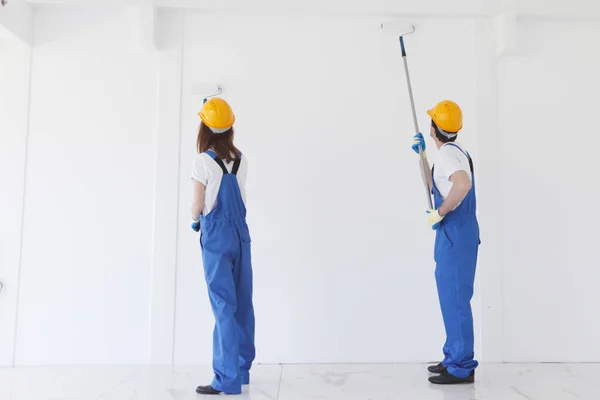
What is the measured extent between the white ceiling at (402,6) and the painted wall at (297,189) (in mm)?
76

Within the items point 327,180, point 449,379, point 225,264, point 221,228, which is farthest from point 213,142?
point 449,379

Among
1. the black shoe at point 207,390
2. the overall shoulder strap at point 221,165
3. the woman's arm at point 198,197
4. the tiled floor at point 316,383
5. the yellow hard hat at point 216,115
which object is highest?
the yellow hard hat at point 216,115

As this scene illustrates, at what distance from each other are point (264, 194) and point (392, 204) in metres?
0.74

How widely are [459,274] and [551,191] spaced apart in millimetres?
1043

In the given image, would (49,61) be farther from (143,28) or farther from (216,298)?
(216,298)

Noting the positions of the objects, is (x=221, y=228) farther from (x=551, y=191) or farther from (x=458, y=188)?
(x=551, y=191)

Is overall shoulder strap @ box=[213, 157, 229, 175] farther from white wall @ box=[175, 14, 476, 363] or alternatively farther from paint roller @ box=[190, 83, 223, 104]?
paint roller @ box=[190, 83, 223, 104]

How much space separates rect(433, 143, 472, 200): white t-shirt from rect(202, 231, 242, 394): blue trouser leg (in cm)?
101

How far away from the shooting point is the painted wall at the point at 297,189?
9.20ft

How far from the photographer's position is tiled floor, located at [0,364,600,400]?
7.20ft

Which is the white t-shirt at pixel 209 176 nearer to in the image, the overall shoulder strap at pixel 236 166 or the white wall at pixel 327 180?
the overall shoulder strap at pixel 236 166

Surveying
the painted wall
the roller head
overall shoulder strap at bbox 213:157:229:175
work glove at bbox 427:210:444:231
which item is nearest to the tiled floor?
the painted wall

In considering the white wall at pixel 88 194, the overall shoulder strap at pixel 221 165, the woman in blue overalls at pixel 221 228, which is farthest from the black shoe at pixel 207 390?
the overall shoulder strap at pixel 221 165

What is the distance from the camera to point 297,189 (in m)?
2.86
